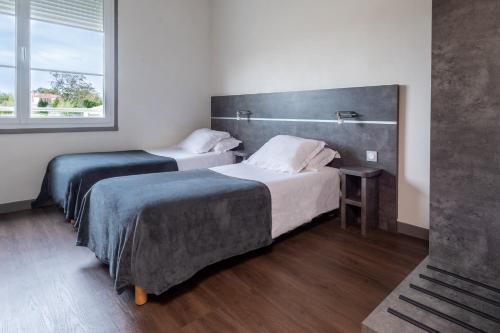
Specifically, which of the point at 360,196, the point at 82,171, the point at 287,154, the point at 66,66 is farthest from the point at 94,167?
the point at 360,196

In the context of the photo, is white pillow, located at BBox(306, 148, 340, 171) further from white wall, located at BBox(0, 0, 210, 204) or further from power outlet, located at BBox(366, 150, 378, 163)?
white wall, located at BBox(0, 0, 210, 204)

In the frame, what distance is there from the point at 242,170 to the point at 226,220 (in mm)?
916

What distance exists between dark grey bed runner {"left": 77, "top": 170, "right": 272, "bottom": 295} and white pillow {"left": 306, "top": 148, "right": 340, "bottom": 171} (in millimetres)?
794

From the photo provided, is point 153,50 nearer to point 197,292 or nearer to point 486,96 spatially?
point 197,292

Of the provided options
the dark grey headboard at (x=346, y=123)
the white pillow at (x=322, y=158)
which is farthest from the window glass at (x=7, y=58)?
the white pillow at (x=322, y=158)

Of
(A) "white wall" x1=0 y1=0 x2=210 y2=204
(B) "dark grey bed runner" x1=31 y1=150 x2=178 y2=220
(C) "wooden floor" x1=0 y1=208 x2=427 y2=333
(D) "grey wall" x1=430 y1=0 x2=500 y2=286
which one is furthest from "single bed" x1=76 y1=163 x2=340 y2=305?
(A) "white wall" x1=0 y1=0 x2=210 y2=204

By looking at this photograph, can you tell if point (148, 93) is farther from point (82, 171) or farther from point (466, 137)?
point (466, 137)

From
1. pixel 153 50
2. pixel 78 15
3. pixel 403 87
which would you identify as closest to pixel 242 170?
pixel 403 87

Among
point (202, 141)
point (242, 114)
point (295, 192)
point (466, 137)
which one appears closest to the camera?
point (466, 137)

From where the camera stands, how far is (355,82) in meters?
2.97

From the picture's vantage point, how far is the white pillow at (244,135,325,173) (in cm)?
289

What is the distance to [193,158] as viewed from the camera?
362 cm

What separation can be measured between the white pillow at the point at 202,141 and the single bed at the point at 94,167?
0.32 ft

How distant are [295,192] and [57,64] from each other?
3.04 metres
